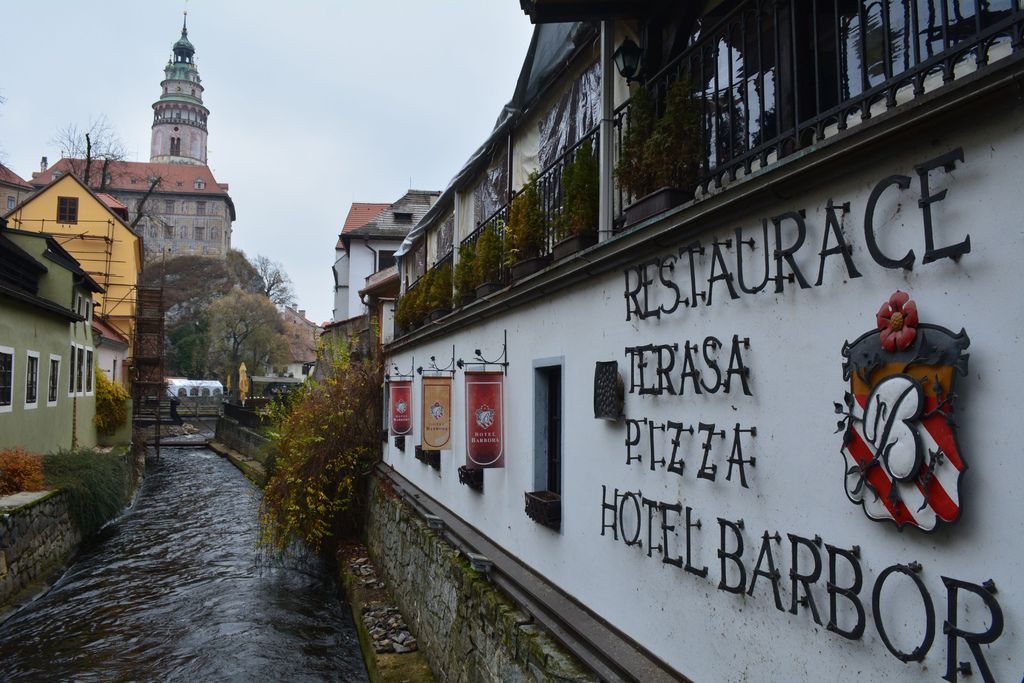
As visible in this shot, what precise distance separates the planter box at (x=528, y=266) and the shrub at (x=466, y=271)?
1764 millimetres

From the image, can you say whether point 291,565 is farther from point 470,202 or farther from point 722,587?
point 722,587

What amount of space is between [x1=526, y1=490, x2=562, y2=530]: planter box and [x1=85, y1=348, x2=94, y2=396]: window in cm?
2194

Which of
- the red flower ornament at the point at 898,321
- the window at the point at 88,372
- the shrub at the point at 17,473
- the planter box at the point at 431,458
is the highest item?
the window at the point at 88,372

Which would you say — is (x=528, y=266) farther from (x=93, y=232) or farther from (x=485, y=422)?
(x=93, y=232)

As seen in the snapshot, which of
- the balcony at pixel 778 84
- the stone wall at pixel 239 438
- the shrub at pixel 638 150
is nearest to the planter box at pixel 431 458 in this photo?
the balcony at pixel 778 84

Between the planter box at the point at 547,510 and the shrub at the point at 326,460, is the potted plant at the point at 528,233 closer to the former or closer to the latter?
the planter box at the point at 547,510

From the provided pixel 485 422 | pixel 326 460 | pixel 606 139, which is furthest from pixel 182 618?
pixel 606 139

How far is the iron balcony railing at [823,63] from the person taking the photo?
267cm

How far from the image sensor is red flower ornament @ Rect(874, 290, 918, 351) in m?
2.51

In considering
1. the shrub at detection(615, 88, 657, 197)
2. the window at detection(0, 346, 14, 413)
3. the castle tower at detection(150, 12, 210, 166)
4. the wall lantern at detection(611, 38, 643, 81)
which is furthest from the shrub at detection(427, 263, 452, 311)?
the castle tower at detection(150, 12, 210, 166)

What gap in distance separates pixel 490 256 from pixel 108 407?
22415 millimetres

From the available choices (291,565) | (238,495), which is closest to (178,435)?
(238,495)

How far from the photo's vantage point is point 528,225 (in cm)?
663

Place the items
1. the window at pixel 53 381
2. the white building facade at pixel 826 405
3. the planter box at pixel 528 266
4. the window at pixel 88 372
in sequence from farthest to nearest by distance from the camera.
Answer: the window at pixel 88 372
the window at pixel 53 381
the planter box at pixel 528 266
the white building facade at pixel 826 405
